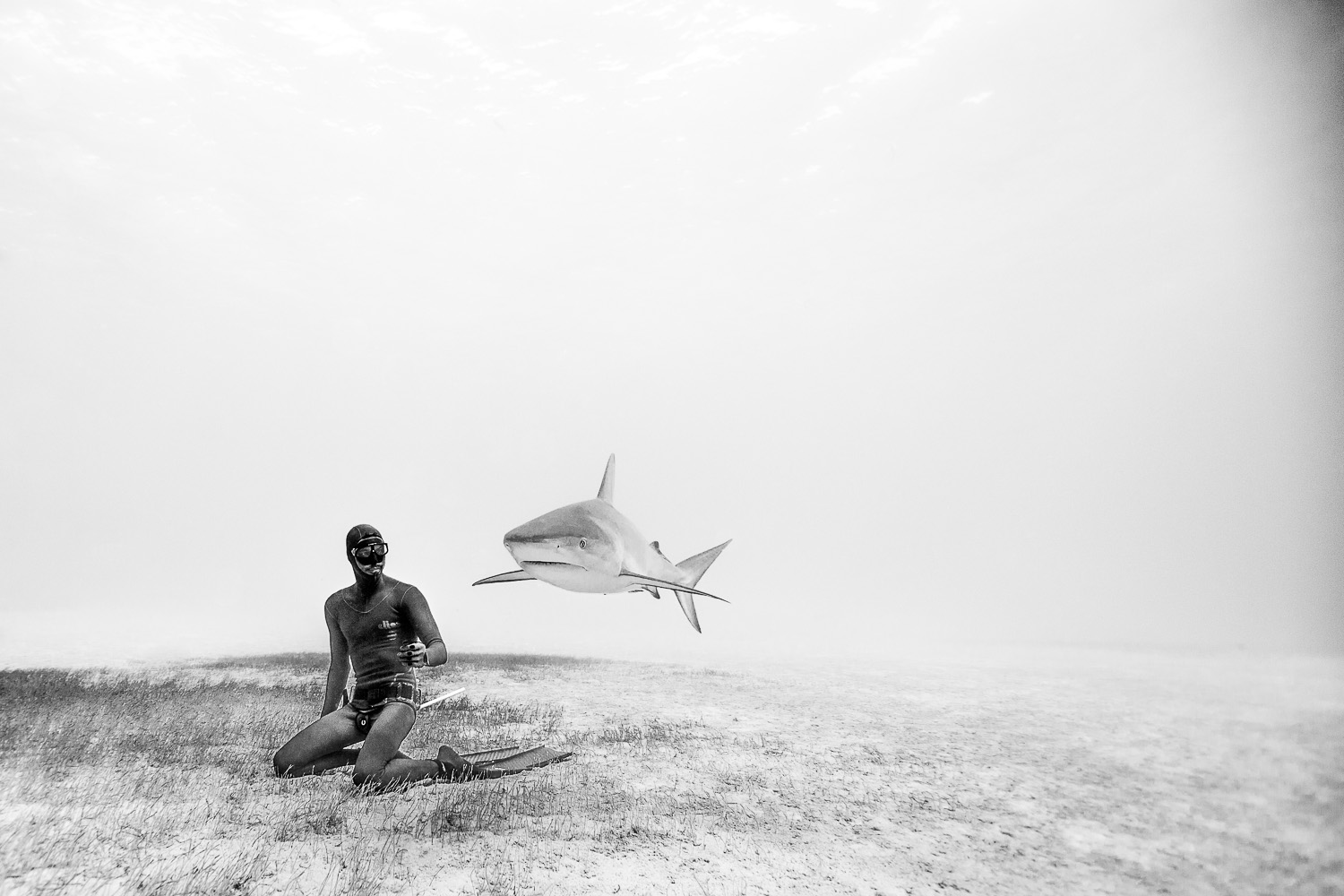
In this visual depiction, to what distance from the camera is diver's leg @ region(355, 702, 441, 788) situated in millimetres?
4188

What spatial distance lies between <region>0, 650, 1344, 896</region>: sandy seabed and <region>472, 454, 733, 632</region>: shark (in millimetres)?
1613

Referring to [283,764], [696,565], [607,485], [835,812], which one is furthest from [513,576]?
[835,812]

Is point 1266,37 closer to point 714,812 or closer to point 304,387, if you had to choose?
point 714,812

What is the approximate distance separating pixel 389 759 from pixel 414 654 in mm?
801

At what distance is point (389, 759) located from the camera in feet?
14.2

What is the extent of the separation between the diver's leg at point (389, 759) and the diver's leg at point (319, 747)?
1.06ft

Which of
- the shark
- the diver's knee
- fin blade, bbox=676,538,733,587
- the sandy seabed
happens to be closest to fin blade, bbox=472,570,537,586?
the shark

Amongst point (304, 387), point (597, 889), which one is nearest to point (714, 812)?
point (597, 889)

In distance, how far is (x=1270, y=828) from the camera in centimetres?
405

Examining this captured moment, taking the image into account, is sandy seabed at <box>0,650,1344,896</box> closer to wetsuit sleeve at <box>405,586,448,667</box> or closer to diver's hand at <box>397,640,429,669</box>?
diver's hand at <box>397,640,429,669</box>

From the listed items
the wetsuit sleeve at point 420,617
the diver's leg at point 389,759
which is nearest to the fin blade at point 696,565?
the wetsuit sleeve at point 420,617

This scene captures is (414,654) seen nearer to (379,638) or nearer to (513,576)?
(379,638)

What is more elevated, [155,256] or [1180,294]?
[1180,294]

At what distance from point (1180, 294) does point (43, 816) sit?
113503mm
